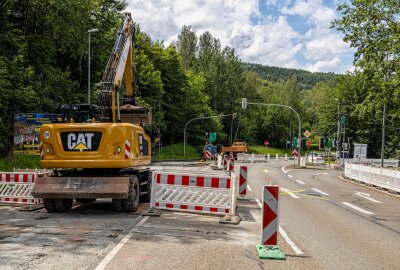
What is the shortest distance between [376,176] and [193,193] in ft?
51.8

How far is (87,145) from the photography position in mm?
11375

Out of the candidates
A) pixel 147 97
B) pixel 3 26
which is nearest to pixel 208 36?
pixel 147 97

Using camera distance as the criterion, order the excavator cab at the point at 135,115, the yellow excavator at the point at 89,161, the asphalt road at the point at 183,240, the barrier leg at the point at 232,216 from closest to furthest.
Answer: the asphalt road at the point at 183,240 → the barrier leg at the point at 232,216 → the yellow excavator at the point at 89,161 → the excavator cab at the point at 135,115

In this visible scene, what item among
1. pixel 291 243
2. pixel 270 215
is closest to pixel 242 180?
pixel 291 243

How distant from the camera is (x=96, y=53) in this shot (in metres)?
48.4

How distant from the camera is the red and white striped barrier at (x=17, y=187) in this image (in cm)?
1325

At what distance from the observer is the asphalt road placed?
6.79 meters

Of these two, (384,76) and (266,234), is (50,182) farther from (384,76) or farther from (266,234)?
(384,76)

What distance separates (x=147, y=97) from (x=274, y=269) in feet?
176

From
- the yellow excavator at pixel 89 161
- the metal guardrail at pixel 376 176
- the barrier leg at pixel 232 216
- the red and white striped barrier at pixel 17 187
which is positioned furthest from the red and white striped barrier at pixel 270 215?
the metal guardrail at pixel 376 176

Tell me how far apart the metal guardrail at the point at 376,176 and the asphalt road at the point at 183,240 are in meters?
8.65

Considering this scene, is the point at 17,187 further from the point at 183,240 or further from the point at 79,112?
the point at 183,240

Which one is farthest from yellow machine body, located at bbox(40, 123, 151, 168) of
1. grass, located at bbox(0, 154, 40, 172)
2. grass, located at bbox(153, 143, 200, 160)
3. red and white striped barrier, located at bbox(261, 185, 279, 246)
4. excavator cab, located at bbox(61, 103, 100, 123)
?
grass, located at bbox(153, 143, 200, 160)

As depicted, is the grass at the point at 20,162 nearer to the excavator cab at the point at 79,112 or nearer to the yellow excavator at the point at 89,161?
the excavator cab at the point at 79,112
